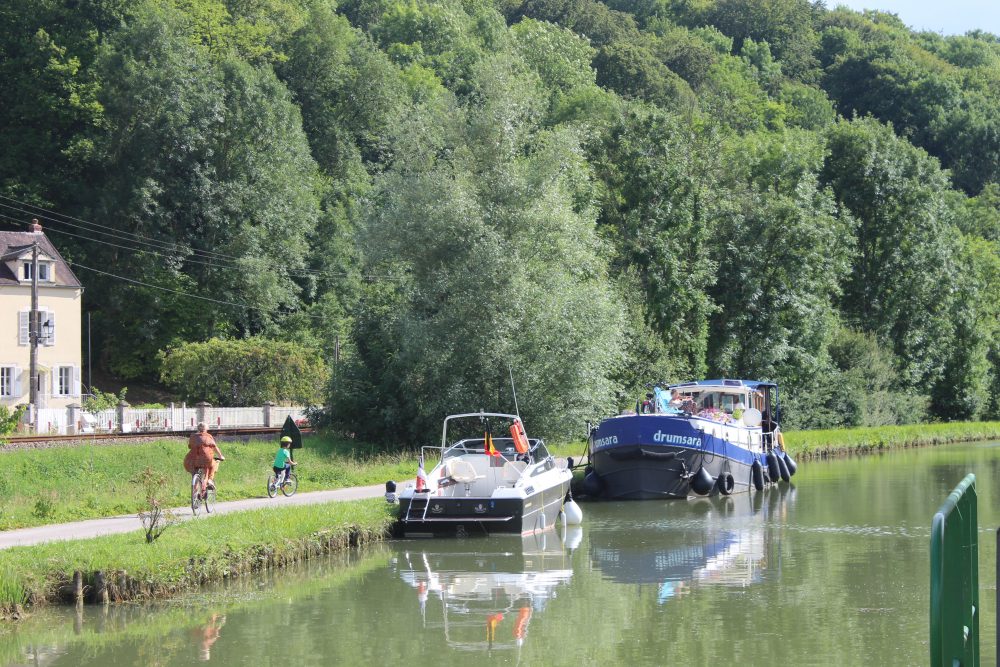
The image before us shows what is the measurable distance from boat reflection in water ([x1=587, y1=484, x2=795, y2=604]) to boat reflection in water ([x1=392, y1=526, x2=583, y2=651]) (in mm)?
935

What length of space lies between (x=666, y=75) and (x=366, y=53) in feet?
112

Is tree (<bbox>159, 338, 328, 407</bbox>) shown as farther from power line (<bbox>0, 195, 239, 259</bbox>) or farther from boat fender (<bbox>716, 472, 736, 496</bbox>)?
boat fender (<bbox>716, 472, 736, 496</bbox>)

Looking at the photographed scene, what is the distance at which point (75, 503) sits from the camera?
2509 cm

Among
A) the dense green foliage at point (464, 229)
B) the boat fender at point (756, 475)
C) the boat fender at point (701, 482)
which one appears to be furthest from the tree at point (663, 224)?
the boat fender at point (701, 482)

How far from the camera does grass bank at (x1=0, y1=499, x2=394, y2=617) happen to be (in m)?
16.8

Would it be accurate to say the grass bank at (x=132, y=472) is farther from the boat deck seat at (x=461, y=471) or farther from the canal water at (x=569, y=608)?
the canal water at (x=569, y=608)

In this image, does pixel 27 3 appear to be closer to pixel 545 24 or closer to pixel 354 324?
pixel 354 324

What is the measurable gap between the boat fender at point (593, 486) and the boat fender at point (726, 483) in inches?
138

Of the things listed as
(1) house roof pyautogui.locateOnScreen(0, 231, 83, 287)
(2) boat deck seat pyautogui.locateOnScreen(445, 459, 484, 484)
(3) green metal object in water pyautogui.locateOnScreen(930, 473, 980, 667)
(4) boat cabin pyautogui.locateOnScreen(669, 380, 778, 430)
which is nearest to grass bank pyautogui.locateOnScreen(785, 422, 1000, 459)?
(4) boat cabin pyautogui.locateOnScreen(669, 380, 778, 430)

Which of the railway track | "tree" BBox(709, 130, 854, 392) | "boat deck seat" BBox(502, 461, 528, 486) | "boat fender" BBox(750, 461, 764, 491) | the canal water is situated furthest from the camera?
"tree" BBox(709, 130, 854, 392)

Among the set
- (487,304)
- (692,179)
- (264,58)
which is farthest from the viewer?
(264,58)

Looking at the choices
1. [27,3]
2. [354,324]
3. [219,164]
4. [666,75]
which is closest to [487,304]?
[354,324]

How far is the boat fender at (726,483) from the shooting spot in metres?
34.2

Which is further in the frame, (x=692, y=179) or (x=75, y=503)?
(x=692, y=179)
